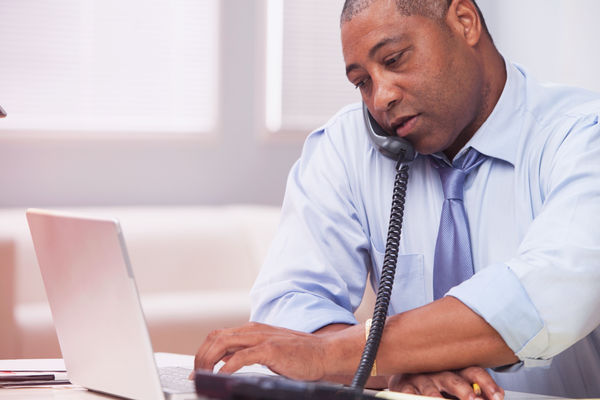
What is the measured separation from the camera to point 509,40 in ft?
12.2

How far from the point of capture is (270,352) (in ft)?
3.56

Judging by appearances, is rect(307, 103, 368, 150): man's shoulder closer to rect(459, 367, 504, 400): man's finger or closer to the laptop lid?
rect(459, 367, 504, 400): man's finger

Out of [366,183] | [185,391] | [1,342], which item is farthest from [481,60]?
[1,342]

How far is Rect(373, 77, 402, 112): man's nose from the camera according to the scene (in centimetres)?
139

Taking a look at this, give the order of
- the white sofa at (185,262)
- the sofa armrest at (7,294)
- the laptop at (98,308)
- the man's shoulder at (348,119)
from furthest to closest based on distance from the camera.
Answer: the white sofa at (185,262), the sofa armrest at (7,294), the man's shoulder at (348,119), the laptop at (98,308)

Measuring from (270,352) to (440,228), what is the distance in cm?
50

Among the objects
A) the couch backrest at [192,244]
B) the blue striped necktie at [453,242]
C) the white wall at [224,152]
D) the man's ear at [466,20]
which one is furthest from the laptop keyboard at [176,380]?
the white wall at [224,152]

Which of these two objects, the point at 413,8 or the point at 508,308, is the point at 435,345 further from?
the point at 413,8

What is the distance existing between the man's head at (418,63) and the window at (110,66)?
240 cm

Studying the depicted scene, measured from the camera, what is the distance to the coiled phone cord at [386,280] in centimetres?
113

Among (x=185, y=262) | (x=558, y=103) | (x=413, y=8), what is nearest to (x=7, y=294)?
(x=185, y=262)

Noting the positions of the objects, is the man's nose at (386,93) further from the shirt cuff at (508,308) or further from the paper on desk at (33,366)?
the paper on desk at (33,366)

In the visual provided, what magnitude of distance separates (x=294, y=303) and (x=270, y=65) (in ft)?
8.74

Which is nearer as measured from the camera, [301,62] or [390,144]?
[390,144]
